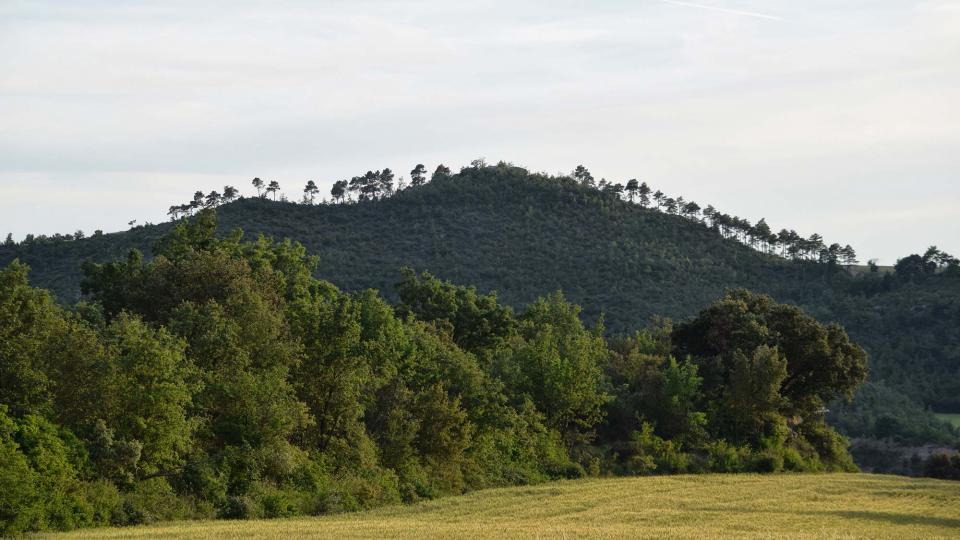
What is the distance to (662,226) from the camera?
501 feet

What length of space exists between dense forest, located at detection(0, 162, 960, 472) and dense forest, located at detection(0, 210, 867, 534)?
1343 inches

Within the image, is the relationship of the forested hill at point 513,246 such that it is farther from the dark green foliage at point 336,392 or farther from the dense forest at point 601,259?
the dark green foliage at point 336,392

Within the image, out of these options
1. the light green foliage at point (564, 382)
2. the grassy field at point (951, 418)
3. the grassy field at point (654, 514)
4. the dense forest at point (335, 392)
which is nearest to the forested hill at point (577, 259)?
the grassy field at point (951, 418)

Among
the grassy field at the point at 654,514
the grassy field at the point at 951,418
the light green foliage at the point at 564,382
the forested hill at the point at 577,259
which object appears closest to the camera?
the grassy field at the point at 654,514

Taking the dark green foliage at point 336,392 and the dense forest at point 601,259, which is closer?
the dark green foliage at point 336,392

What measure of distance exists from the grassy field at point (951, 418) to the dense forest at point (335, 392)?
4057cm

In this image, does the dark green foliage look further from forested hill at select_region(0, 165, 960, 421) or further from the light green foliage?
forested hill at select_region(0, 165, 960, 421)

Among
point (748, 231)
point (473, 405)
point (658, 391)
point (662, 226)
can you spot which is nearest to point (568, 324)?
point (658, 391)

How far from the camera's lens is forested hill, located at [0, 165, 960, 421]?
12031 centimetres

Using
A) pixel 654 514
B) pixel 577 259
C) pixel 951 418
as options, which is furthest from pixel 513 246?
pixel 654 514

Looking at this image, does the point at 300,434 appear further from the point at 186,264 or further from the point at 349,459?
the point at 186,264

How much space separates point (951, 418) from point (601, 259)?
41.5 metres

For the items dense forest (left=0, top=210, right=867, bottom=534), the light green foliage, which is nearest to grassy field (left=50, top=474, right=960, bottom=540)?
dense forest (left=0, top=210, right=867, bottom=534)

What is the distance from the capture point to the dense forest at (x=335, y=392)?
141ft
